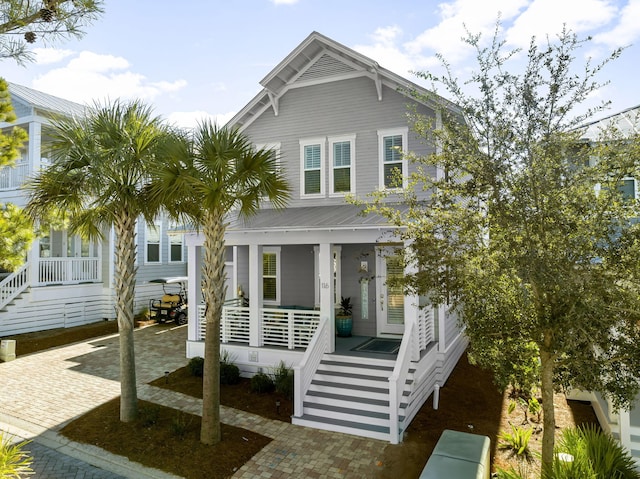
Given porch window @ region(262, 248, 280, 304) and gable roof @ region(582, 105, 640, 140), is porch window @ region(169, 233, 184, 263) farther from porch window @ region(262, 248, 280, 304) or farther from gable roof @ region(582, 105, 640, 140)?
gable roof @ region(582, 105, 640, 140)

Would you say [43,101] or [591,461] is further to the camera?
[43,101]

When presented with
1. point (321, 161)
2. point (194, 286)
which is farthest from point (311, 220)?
point (194, 286)

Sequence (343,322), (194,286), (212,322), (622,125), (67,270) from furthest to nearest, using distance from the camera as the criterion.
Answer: (67,270) → (343,322) → (622,125) → (194,286) → (212,322)

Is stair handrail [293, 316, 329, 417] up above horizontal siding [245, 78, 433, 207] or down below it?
below

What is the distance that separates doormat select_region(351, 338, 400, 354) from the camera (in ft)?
38.4

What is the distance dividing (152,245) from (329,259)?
50.6ft

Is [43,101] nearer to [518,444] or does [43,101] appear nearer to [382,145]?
[382,145]

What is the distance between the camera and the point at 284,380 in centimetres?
1084

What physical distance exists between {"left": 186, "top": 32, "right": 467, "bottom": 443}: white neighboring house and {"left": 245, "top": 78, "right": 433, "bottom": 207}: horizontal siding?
0.03 meters

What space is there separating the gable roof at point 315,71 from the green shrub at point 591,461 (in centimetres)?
947

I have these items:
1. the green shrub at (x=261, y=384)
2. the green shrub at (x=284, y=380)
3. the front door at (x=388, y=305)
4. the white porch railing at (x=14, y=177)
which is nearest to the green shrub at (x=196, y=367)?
the green shrub at (x=261, y=384)

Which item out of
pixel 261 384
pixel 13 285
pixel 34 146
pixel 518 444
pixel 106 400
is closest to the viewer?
pixel 518 444

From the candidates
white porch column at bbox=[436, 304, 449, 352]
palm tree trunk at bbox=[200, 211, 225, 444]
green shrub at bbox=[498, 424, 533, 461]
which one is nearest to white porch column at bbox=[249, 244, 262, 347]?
palm tree trunk at bbox=[200, 211, 225, 444]

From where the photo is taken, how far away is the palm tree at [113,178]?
852 cm
